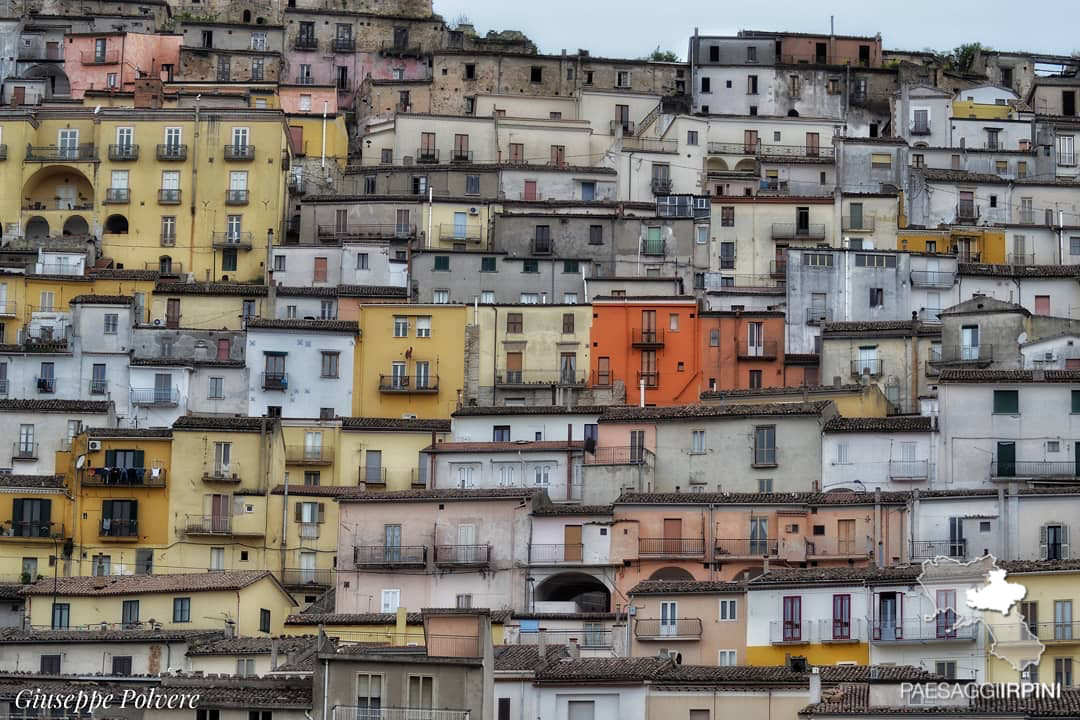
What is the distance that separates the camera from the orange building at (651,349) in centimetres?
8894

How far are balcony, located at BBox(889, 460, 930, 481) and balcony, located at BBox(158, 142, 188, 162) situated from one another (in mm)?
38214

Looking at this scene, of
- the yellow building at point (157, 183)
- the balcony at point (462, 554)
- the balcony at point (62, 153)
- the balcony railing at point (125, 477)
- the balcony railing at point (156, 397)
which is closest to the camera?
the balcony at point (462, 554)

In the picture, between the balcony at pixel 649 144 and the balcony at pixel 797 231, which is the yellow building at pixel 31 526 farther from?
the balcony at pixel 649 144

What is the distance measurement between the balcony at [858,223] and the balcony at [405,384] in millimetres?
20281

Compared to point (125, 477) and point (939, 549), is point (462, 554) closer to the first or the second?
point (125, 477)

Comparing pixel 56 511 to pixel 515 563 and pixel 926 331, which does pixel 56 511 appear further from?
pixel 926 331

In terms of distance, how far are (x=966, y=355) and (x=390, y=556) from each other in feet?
76.5

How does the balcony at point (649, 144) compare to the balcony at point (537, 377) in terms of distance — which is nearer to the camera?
the balcony at point (537, 377)

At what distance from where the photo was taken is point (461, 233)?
324ft

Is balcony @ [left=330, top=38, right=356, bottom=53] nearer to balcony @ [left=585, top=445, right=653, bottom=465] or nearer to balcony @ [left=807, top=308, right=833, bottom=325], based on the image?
balcony @ [left=807, top=308, right=833, bottom=325]

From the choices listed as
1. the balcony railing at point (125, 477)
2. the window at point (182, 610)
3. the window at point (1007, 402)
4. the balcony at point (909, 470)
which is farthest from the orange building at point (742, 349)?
the window at point (182, 610)

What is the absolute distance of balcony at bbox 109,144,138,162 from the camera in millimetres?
100875

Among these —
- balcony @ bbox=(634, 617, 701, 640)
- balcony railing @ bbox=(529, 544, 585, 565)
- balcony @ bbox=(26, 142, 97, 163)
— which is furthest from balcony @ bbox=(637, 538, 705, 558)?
balcony @ bbox=(26, 142, 97, 163)

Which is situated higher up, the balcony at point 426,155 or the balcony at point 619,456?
the balcony at point 426,155
